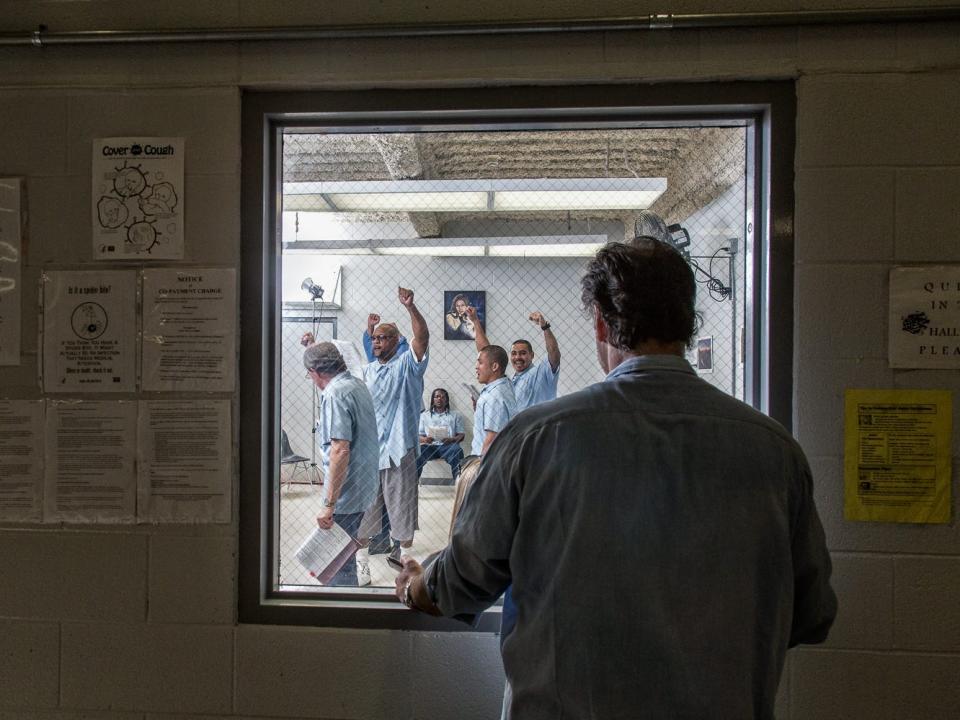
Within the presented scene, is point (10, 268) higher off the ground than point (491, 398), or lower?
higher

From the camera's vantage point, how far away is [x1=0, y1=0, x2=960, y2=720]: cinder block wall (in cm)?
138

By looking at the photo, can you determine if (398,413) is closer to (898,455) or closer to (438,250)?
(438,250)

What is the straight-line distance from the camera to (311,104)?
1.51 m

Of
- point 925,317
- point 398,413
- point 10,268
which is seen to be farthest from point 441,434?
point 925,317

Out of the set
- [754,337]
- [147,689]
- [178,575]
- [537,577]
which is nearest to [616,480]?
[537,577]

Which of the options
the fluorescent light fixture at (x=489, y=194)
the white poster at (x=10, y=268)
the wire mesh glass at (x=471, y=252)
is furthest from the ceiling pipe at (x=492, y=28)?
the fluorescent light fixture at (x=489, y=194)

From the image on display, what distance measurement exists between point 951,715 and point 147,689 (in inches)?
77.0

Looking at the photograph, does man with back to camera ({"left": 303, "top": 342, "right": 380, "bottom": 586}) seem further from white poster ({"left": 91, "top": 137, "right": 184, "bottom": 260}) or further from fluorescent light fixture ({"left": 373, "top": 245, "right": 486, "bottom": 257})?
white poster ({"left": 91, "top": 137, "right": 184, "bottom": 260})

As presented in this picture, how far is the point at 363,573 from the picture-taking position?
1691 mm

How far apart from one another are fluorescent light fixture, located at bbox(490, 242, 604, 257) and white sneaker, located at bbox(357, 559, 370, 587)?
122 cm

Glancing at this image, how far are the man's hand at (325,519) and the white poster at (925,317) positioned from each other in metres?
1.55

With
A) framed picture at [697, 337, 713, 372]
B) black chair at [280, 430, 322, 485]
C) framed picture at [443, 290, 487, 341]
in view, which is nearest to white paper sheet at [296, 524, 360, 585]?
black chair at [280, 430, 322, 485]

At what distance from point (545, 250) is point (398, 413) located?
87 cm

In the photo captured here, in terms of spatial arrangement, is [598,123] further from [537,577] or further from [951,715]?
[951,715]
